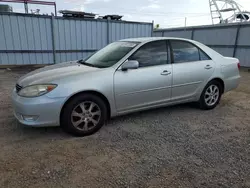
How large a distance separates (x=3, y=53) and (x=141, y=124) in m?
7.95

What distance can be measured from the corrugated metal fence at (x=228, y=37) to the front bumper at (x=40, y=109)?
11.0 m

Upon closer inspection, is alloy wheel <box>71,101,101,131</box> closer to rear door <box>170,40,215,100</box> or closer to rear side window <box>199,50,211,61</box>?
rear door <box>170,40,215,100</box>

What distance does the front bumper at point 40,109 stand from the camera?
2.89m

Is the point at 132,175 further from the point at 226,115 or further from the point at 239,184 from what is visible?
the point at 226,115

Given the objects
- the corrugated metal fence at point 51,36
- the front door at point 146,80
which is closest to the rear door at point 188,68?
the front door at point 146,80

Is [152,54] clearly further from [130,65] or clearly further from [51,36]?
[51,36]

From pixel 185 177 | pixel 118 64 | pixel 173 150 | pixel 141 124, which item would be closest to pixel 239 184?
pixel 185 177

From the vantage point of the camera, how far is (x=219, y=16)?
809 inches

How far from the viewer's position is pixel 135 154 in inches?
108

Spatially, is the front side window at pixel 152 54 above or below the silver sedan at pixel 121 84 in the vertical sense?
above

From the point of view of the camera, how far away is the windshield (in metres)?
3.53

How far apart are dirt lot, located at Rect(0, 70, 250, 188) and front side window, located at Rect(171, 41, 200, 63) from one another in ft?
3.62

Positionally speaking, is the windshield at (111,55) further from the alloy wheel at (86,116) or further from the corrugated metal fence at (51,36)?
the corrugated metal fence at (51,36)

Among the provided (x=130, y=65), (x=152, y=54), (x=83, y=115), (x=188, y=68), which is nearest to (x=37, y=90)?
(x=83, y=115)
